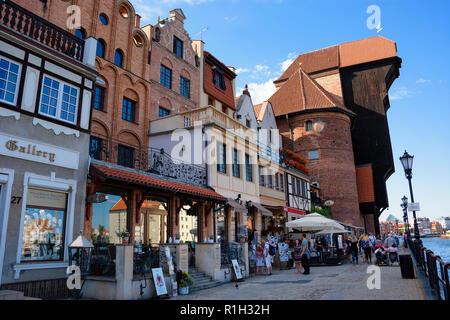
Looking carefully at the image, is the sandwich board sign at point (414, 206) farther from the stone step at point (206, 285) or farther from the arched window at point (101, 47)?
the arched window at point (101, 47)

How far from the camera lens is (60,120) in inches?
427

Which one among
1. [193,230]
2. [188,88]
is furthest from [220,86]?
[193,230]

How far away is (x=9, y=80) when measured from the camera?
9.70 meters

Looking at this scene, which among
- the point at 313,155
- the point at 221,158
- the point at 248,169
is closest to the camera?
the point at 221,158

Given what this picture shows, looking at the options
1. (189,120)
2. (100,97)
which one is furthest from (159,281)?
(100,97)

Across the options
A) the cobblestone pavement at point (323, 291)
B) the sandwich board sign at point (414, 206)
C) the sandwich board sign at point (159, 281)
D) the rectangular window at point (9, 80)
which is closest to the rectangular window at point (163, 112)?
the rectangular window at point (9, 80)

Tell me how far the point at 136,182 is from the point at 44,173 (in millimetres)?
2904

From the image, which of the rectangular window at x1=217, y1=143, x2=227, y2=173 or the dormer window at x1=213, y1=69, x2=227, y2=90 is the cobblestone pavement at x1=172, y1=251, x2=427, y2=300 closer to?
the rectangular window at x1=217, y1=143, x2=227, y2=173

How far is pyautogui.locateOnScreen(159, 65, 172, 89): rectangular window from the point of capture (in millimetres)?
20547

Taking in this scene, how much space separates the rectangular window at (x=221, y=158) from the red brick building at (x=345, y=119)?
22219 millimetres

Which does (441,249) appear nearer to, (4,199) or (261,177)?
(261,177)

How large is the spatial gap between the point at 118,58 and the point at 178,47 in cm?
524
